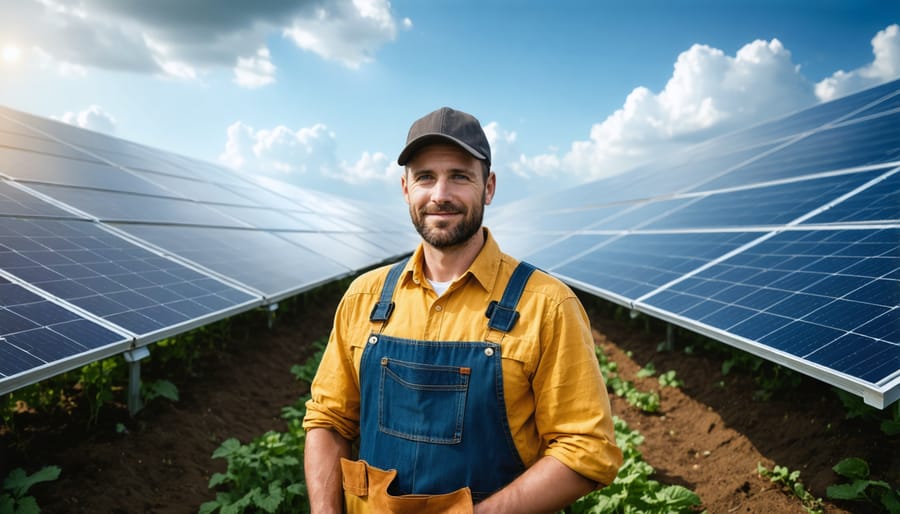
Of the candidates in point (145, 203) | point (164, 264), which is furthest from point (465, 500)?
point (145, 203)

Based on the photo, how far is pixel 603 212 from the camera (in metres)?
13.2

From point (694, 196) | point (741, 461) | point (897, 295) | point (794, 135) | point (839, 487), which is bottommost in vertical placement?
point (741, 461)

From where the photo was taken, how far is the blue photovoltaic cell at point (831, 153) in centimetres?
733

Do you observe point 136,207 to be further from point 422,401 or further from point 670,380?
point 670,380

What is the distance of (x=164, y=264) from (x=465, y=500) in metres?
5.17

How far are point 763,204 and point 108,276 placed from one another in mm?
8303

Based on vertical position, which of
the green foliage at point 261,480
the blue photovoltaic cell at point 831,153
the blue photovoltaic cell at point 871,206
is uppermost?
the blue photovoltaic cell at point 831,153

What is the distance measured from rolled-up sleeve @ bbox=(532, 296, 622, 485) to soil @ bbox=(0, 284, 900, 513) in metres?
3.11

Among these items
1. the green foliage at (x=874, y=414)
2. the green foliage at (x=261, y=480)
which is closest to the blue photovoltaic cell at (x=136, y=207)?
the green foliage at (x=261, y=480)

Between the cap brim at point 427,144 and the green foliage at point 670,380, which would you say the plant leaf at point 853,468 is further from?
the cap brim at point 427,144

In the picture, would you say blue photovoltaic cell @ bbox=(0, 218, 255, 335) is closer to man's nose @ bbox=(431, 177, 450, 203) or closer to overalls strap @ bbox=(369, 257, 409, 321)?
overalls strap @ bbox=(369, 257, 409, 321)

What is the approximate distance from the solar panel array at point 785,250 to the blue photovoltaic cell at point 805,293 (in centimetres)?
1

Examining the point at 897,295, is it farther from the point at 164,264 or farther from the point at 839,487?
the point at 164,264

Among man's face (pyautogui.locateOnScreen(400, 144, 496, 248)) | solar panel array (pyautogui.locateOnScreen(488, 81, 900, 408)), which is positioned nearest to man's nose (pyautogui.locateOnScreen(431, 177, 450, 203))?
man's face (pyautogui.locateOnScreen(400, 144, 496, 248))
